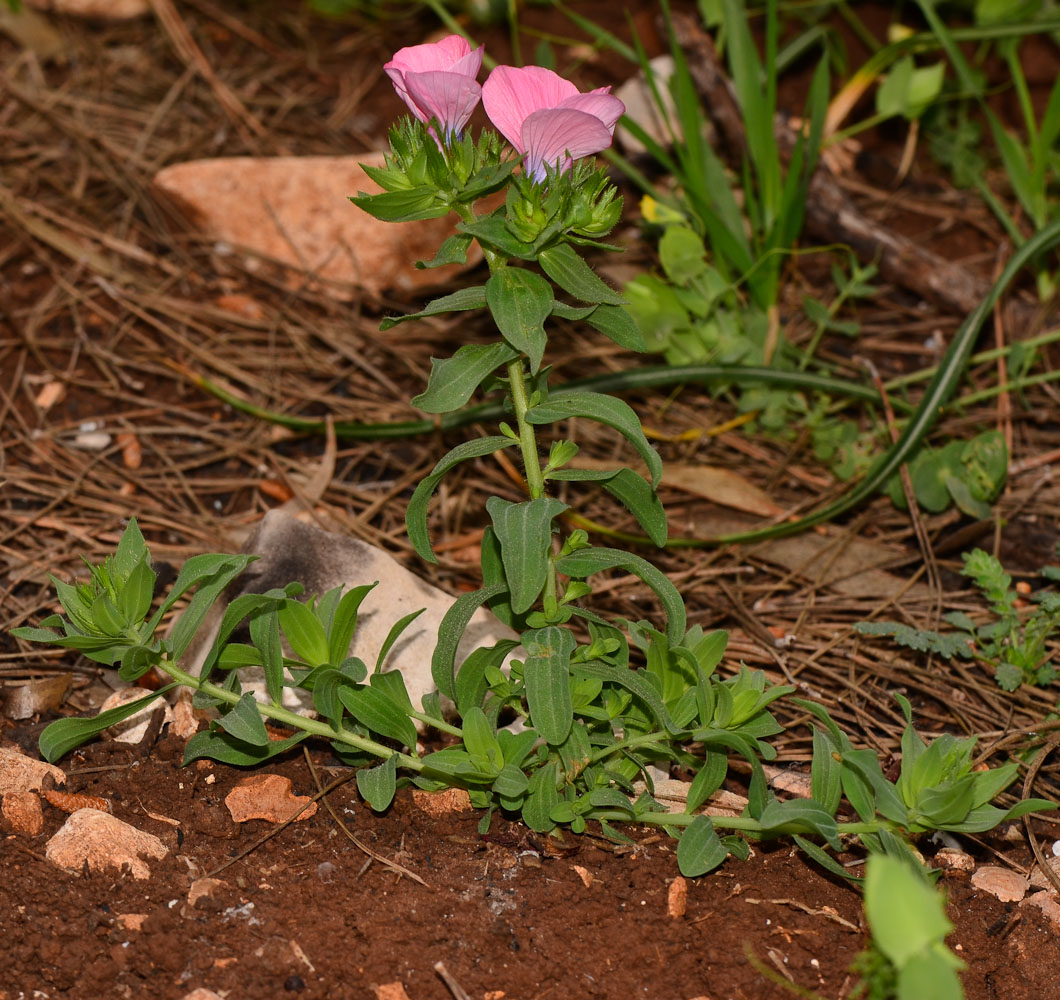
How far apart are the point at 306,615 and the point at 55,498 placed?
1.16 metres

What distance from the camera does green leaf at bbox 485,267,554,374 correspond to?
1506 millimetres

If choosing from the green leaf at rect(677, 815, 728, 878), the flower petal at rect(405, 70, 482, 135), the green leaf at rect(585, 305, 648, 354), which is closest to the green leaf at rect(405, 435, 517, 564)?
the green leaf at rect(585, 305, 648, 354)

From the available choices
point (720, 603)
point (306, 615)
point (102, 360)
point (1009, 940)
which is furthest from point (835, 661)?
point (102, 360)

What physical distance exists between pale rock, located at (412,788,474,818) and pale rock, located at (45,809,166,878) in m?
0.42

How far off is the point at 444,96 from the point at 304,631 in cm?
87

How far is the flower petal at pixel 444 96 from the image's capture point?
1386mm

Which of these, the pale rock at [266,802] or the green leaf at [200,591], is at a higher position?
the green leaf at [200,591]

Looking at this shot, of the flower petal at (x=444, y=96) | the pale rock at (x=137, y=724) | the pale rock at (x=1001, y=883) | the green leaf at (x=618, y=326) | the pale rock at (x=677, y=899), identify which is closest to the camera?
the flower petal at (x=444, y=96)

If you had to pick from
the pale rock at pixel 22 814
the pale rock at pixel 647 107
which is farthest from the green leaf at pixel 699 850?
the pale rock at pixel 647 107

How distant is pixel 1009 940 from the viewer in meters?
1.76

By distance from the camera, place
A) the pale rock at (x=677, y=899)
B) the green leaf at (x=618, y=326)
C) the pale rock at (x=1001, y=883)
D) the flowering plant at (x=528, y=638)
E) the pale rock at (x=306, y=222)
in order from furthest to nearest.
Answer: the pale rock at (x=306, y=222)
the pale rock at (x=1001, y=883)
the pale rock at (x=677, y=899)
the green leaf at (x=618, y=326)
the flowering plant at (x=528, y=638)

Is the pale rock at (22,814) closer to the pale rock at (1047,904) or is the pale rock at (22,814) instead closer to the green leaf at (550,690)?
the green leaf at (550,690)

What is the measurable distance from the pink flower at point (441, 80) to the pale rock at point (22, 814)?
123 centimetres

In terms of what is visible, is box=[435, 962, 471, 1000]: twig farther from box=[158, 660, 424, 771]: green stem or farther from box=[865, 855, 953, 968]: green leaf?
box=[865, 855, 953, 968]: green leaf
